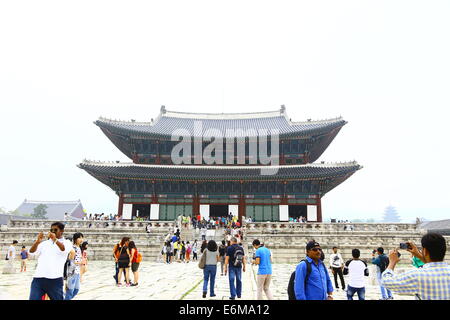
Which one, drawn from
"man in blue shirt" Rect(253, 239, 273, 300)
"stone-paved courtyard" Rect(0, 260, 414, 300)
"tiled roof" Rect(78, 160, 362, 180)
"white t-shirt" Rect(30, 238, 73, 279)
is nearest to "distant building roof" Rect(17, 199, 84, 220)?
"tiled roof" Rect(78, 160, 362, 180)

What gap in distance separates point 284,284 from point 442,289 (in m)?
8.87

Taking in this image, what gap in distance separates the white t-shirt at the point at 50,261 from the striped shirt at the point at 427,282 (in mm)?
4684

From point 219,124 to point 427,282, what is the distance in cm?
3468

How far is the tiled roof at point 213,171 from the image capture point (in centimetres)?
2723

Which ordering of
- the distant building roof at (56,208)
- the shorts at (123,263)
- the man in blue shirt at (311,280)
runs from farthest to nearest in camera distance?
the distant building roof at (56,208), the shorts at (123,263), the man in blue shirt at (311,280)

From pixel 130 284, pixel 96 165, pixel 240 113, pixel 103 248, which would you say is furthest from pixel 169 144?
pixel 130 284

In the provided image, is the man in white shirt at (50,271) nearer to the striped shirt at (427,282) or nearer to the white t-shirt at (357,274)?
the striped shirt at (427,282)

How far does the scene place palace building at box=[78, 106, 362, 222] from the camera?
28.0 m

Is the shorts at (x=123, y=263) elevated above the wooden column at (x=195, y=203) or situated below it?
below

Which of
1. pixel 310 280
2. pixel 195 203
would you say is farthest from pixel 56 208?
pixel 310 280

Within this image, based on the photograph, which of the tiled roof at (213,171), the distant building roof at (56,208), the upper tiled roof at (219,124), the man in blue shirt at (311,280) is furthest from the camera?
the distant building roof at (56,208)

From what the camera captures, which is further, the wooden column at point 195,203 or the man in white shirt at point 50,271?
the wooden column at point 195,203

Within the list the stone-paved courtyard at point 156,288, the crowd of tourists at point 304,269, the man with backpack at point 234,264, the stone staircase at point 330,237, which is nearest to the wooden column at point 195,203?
the stone staircase at point 330,237
